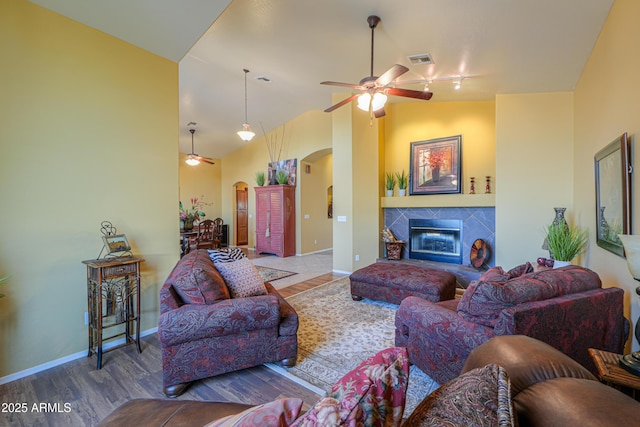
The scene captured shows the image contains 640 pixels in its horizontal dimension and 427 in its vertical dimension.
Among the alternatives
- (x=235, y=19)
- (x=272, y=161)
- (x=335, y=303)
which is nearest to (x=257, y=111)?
(x=272, y=161)

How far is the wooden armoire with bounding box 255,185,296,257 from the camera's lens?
7680 mm

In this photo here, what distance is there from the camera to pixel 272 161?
336 inches

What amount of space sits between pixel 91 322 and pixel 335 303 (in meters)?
2.69

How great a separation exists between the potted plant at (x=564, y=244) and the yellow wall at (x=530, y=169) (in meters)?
0.54

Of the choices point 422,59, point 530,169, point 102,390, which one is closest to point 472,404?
point 102,390

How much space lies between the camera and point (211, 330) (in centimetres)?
202

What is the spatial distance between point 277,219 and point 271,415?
7142 millimetres

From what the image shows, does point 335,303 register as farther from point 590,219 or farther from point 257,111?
point 257,111

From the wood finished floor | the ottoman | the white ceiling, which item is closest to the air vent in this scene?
the white ceiling

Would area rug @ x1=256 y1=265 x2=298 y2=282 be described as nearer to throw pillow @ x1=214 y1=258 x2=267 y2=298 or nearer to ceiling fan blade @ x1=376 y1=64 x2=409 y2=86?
throw pillow @ x1=214 y1=258 x2=267 y2=298

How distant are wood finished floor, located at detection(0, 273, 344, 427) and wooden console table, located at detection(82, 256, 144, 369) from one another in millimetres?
190

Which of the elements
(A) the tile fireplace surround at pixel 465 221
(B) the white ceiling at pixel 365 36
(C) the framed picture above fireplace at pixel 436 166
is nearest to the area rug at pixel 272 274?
(A) the tile fireplace surround at pixel 465 221

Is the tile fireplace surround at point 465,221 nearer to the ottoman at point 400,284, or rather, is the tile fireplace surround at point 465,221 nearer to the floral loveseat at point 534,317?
the ottoman at point 400,284

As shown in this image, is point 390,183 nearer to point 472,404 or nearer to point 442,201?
point 442,201
